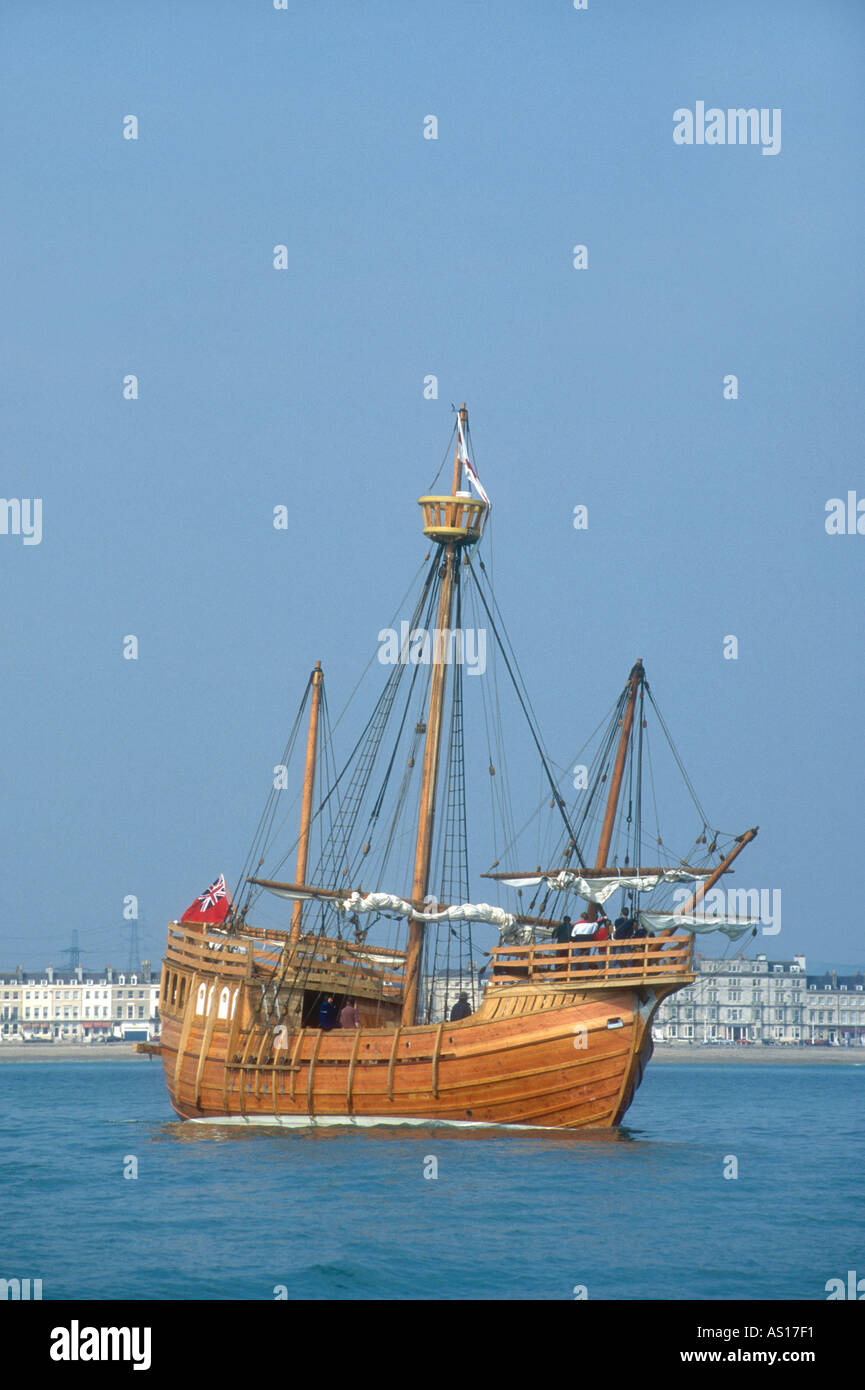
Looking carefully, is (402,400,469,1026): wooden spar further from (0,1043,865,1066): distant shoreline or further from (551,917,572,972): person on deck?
(0,1043,865,1066): distant shoreline

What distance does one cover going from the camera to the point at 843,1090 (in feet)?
373

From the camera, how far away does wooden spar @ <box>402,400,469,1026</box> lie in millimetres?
48406

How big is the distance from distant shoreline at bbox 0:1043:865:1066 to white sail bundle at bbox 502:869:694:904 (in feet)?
473

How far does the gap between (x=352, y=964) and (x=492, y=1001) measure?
28.3ft

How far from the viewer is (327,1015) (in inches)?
1946

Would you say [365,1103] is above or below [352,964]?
below

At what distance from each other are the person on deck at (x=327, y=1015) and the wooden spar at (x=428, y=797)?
7.03 feet

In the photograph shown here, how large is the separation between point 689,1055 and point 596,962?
151379 millimetres

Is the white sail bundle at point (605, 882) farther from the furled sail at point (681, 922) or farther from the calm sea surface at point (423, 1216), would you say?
the calm sea surface at point (423, 1216)

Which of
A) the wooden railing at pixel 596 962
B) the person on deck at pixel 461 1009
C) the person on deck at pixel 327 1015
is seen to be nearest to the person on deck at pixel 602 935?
the wooden railing at pixel 596 962

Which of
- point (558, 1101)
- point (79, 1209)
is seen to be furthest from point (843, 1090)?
point (79, 1209)

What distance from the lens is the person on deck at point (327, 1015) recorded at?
49.2 metres

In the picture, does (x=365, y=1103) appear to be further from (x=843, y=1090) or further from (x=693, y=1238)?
(x=843, y=1090)
